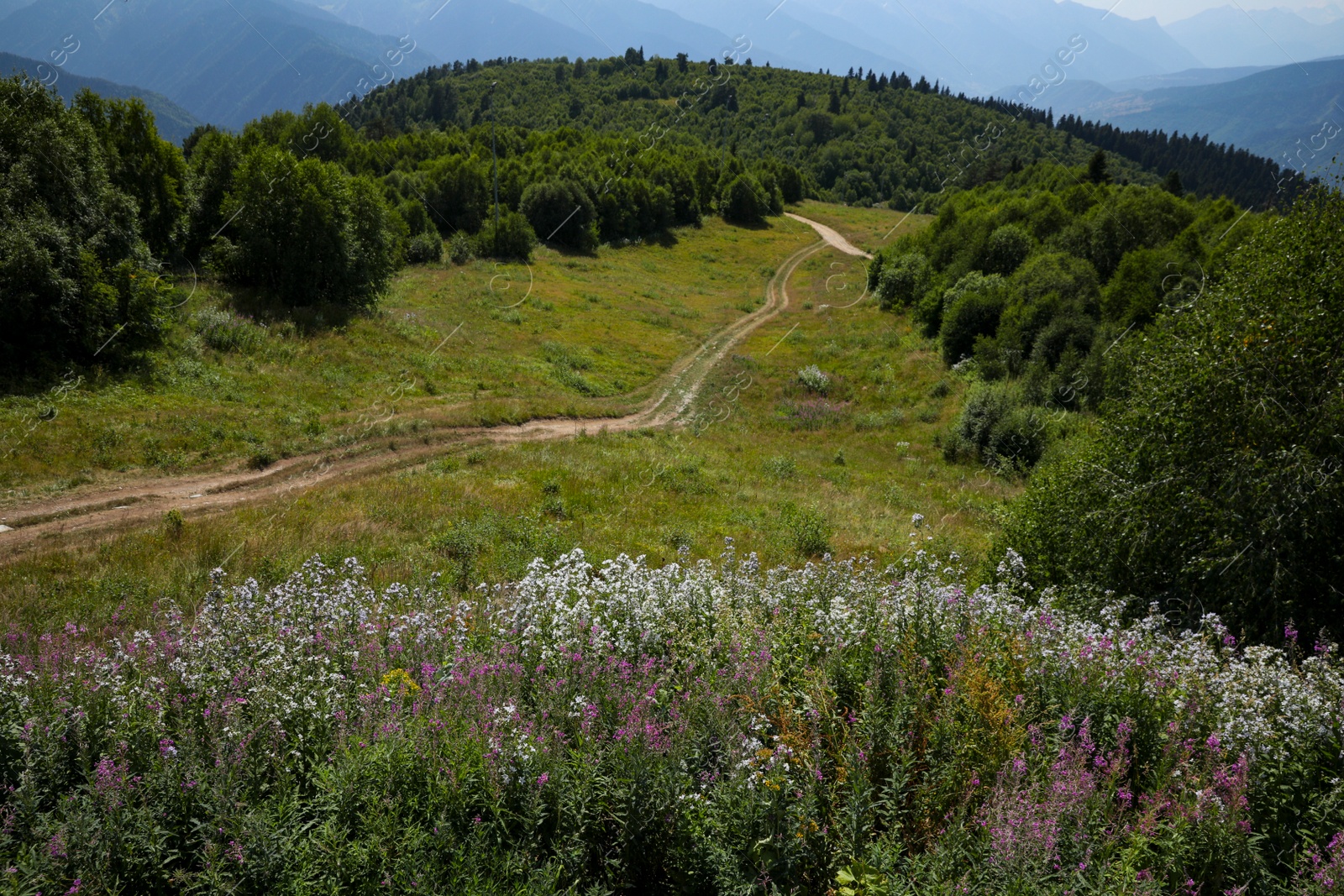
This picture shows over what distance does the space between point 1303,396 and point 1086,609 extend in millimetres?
5037

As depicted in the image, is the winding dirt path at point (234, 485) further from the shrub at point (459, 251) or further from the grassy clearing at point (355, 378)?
the shrub at point (459, 251)

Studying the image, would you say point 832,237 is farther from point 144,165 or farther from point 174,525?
point 174,525

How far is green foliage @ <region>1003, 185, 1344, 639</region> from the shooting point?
1078 centimetres

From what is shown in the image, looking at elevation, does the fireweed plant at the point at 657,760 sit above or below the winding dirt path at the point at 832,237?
below

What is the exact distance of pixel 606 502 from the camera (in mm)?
19078

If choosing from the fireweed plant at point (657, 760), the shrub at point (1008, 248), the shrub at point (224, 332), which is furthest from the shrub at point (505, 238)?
the fireweed plant at point (657, 760)

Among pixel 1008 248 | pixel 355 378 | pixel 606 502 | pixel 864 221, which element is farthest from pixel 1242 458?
pixel 864 221

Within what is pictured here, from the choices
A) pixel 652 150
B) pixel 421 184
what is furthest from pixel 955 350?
pixel 652 150

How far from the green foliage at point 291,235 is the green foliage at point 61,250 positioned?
7.52 m

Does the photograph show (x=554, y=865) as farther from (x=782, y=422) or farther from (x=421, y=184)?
(x=421, y=184)

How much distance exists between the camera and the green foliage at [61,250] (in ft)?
67.7

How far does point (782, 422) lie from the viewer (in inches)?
1442

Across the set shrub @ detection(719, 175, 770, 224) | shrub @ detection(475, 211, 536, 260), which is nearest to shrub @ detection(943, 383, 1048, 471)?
shrub @ detection(475, 211, 536, 260)

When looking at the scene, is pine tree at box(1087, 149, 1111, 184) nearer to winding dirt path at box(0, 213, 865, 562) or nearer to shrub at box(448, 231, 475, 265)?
winding dirt path at box(0, 213, 865, 562)
